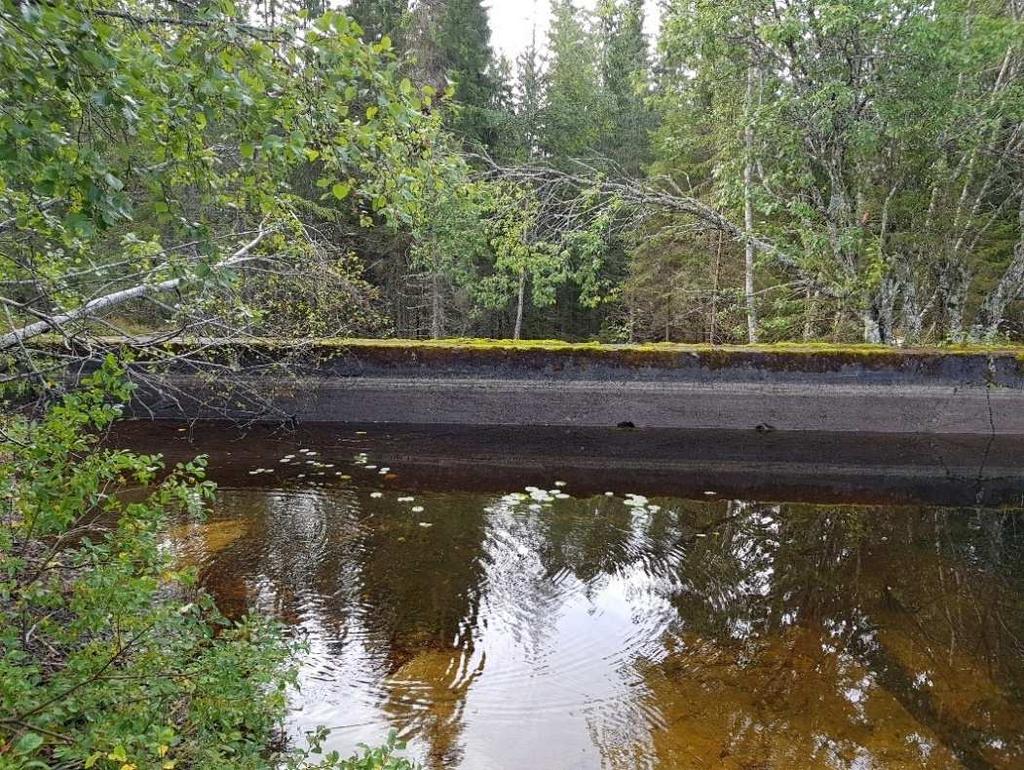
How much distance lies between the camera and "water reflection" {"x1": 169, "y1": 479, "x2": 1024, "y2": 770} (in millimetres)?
2729

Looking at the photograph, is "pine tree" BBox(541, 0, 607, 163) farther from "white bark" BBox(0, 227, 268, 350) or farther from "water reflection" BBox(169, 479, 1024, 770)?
"white bark" BBox(0, 227, 268, 350)

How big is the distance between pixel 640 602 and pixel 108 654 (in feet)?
9.84

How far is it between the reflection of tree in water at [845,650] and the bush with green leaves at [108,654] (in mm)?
1731

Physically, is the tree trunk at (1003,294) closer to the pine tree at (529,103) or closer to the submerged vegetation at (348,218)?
the submerged vegetation at (348,218)

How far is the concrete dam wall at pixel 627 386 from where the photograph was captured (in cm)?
821

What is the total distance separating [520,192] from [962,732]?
7.71m

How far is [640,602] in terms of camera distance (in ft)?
13.0

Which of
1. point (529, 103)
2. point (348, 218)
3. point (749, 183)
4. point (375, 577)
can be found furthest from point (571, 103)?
point (375, 577)

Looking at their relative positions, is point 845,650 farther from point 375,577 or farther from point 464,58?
point 464,58

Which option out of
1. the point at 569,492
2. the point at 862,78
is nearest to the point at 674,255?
the point at 862,78

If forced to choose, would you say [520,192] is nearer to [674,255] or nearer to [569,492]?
[569,492]

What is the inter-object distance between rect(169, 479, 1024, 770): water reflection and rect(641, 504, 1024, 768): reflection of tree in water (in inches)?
0.5

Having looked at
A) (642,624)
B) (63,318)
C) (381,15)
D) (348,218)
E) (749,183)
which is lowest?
(642,624)

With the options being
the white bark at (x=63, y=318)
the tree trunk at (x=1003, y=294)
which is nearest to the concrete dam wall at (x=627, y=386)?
the tree trunk at (x=1003, y=294)
